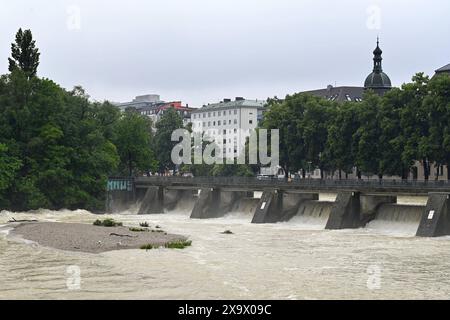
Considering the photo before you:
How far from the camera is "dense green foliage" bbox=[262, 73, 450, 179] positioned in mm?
81125

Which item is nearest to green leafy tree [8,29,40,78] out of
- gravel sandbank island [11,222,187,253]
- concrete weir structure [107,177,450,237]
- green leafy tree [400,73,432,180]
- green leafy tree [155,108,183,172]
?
concrete weir structure [107,177,450,237]

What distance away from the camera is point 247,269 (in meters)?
43.9

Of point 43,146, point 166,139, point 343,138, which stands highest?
point 166,139

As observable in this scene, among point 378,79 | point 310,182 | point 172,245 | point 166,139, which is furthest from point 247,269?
point 166,139

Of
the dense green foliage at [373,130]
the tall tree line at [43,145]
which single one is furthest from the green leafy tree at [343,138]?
the tall tree line at [43,145]

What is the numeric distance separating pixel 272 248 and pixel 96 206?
53800 millimetres

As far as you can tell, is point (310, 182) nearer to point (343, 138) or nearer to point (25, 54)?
point (343, 138)

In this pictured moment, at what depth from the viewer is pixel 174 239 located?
204ft

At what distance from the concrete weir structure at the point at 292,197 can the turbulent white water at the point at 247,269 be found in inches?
196

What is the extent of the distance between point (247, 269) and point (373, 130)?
5185cm

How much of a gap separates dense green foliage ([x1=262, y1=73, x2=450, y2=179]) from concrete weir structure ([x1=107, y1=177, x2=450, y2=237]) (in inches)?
366

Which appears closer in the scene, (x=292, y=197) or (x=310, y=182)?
(x=310, y=182)

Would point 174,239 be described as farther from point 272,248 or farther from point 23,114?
point 23,114
